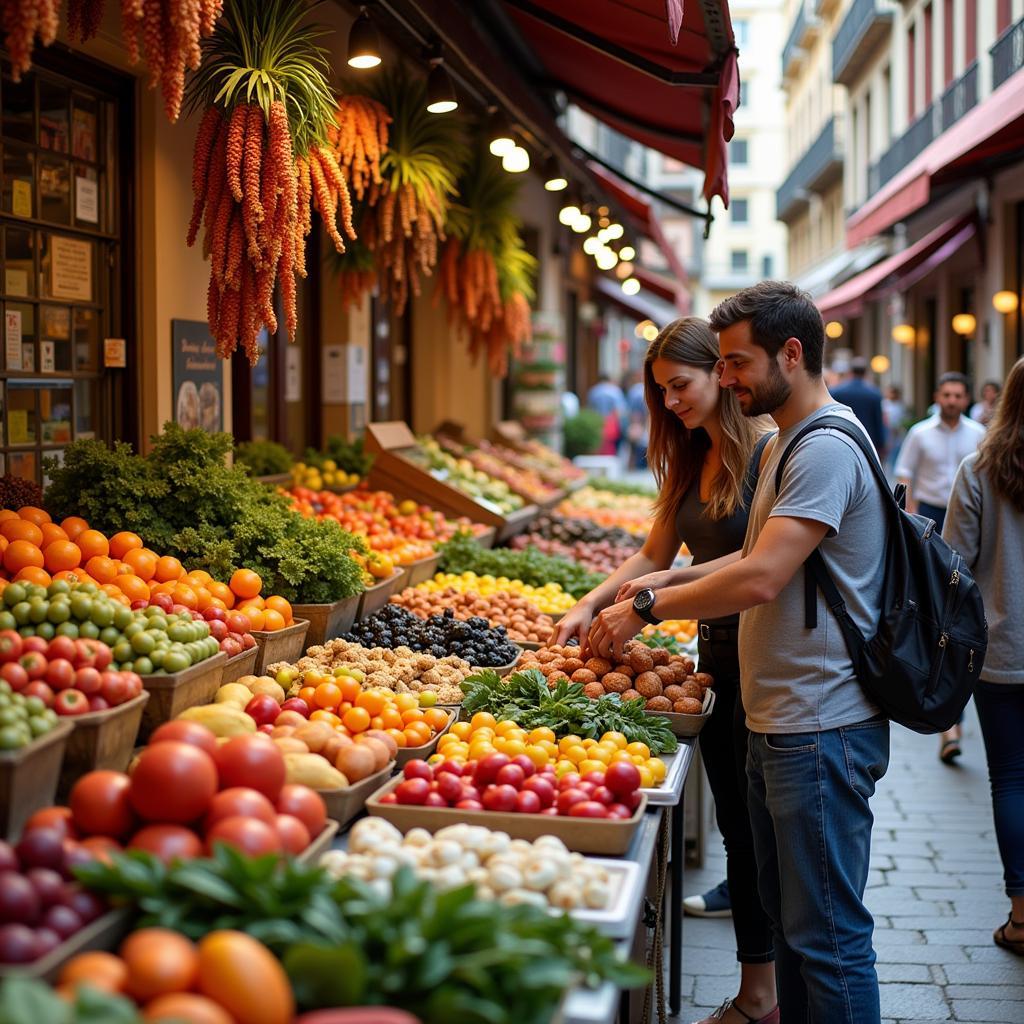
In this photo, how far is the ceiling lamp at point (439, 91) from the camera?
19.3 ft

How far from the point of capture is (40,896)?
216 centimetres

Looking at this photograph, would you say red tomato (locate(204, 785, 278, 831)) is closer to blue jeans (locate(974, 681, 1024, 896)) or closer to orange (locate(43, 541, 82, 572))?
orange (locate(43, 541, 82, 572))

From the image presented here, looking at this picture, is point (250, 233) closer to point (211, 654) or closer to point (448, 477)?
point (211, 654)

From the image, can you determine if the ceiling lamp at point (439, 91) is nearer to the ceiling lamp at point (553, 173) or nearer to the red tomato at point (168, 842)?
the ceiling lamp at point (553, 173)

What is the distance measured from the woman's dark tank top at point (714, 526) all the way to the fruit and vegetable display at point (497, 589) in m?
1.60

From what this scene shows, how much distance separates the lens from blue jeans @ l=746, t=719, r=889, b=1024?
127 inches

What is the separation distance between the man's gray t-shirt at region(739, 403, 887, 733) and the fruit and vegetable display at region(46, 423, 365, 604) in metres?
1.98

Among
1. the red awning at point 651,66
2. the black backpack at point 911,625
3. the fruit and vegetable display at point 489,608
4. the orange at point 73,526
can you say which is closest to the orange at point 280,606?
the orange at point 73,526

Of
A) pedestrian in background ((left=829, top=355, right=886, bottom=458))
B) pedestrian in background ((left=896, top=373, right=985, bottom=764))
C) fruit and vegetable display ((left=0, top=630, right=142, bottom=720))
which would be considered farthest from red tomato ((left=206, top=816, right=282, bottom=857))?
pedestrian in background ((left=829, top=355, right=886, bottom=458))

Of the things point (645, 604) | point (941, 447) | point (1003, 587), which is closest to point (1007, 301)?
point (941, 447)

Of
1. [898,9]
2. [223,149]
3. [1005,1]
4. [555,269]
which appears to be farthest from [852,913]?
[898,9]

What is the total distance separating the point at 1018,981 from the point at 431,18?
4.79 metres

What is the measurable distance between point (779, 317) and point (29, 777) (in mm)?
2066

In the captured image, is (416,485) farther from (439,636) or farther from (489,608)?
(439,636)
